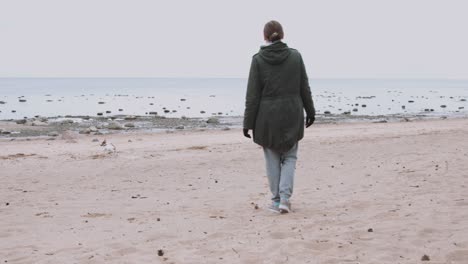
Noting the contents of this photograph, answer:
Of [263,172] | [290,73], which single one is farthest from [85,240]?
[263,172]

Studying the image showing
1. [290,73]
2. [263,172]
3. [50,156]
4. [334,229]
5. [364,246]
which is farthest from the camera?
[50,156]

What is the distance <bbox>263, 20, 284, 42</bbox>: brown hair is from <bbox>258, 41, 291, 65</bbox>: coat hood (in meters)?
0.07

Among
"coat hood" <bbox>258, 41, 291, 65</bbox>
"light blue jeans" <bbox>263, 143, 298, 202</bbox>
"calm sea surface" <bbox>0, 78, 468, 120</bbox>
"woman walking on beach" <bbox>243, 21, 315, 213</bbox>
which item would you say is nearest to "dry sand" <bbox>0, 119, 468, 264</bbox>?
"light blue jeans" <bbox>263, 143, 298, 202</bbox>

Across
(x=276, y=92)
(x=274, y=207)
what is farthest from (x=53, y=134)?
(x=276, y=92)

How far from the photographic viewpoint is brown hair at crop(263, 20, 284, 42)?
6.13 meters

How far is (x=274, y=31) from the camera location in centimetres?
614

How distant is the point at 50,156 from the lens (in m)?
14.2

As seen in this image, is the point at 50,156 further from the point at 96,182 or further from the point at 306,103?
the point at 306,103

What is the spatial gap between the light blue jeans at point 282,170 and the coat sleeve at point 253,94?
0.44 m

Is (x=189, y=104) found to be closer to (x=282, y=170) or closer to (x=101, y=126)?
(x=101, y=126)

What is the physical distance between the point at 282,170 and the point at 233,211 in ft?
2.71

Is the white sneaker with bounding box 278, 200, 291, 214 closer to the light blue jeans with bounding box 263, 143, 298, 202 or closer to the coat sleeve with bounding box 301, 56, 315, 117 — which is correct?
the light blue jeans with bounding box 263, 143, 298, 202

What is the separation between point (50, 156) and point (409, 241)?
1122 centimetres

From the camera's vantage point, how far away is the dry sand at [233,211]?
480 centimetres
